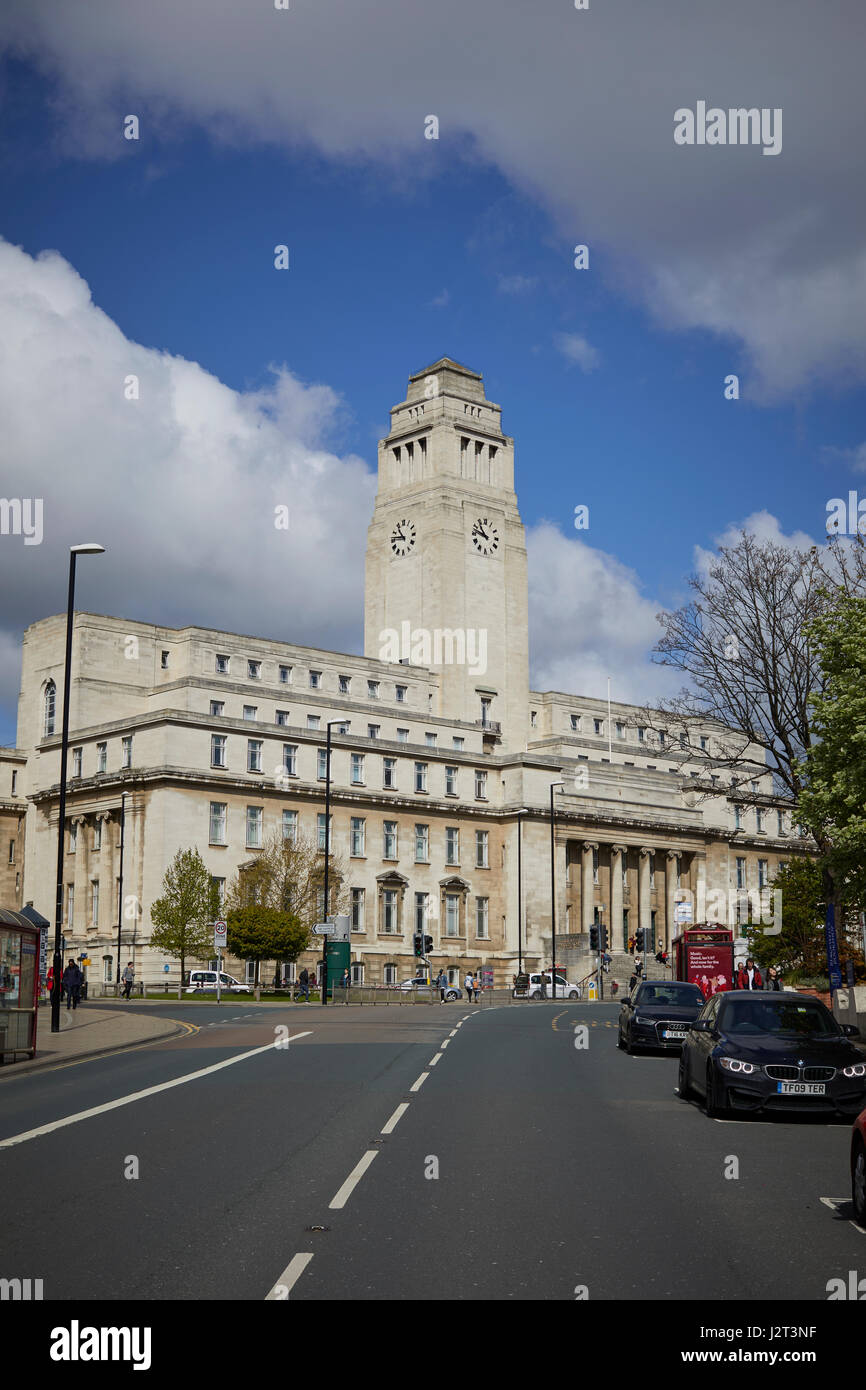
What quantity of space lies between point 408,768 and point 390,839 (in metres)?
5.33

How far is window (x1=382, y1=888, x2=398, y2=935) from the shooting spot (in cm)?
9412

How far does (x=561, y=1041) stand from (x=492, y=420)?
87.7 m

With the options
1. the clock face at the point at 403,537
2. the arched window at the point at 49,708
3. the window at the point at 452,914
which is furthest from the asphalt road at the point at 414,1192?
the clock face at the point at 403,537

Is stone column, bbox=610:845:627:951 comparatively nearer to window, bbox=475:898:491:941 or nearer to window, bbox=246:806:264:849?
window, bbox=475:898:491:941

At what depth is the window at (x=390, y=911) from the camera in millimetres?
94125

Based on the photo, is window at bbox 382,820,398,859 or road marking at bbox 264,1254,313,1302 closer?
road marking at bbox 264,1254,313,1302

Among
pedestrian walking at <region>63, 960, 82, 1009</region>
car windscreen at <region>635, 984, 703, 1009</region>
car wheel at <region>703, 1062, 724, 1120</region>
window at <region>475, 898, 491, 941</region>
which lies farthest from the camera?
window at <region>475, 898, 491, 941</region>

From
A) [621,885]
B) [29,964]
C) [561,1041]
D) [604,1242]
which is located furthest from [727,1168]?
[621,885]

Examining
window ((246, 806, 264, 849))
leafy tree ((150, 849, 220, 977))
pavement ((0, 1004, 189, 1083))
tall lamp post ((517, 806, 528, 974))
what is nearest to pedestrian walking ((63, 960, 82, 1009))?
pavement ((0, 1004, 189, 1083))

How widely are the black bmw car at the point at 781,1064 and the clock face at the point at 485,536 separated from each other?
9438 cm

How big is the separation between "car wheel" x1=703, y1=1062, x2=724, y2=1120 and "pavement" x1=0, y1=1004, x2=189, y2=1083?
37.4ft

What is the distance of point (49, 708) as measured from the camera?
97.0 metres

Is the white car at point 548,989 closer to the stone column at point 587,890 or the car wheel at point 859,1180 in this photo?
the stone column at point 587,890
